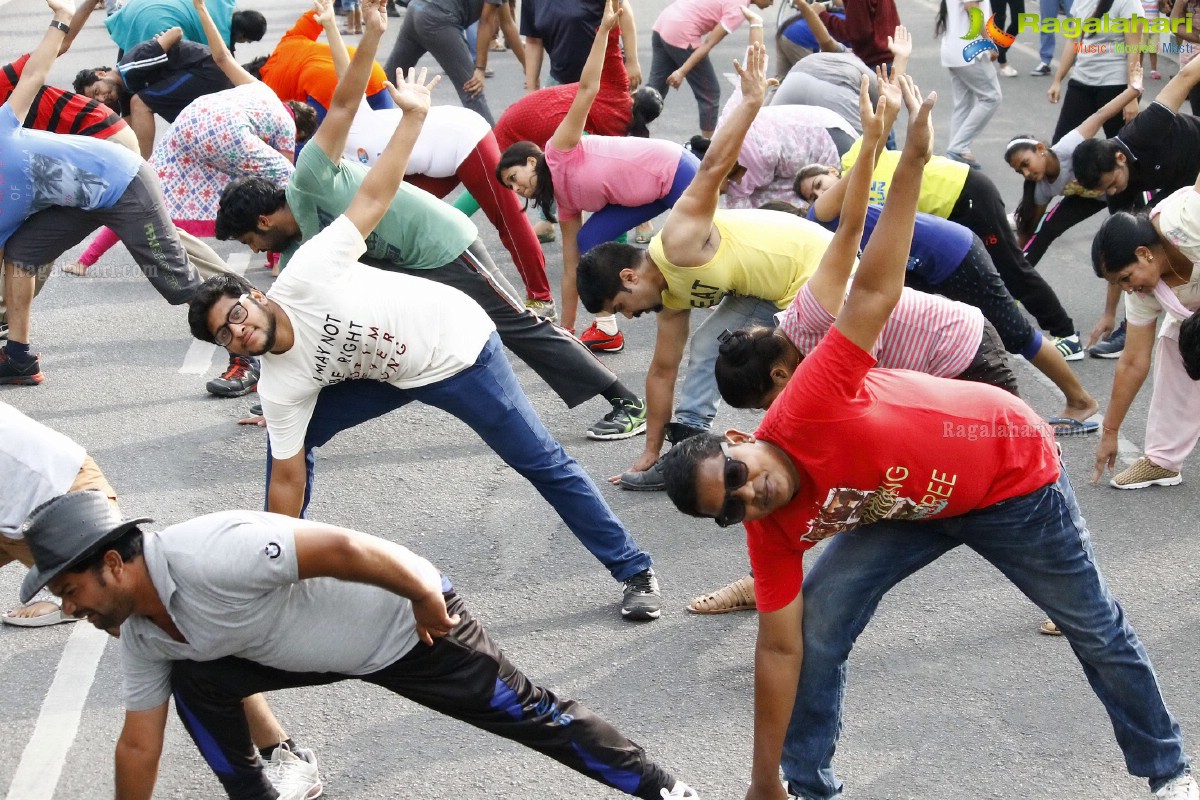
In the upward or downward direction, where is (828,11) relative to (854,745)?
upward

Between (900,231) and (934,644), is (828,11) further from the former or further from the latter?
(900,231)

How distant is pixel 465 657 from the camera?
2.91 m

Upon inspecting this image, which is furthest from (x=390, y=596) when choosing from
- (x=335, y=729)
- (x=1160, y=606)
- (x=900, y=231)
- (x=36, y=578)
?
(x=1160, y=606)

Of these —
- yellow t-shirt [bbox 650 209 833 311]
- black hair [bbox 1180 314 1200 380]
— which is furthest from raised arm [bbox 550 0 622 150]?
black hair [bbox 1180 314 1200 380]

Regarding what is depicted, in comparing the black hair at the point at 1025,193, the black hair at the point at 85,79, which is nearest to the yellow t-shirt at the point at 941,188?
the black hair at the point at 1025,193

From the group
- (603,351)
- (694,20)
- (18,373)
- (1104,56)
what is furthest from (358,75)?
(1104,56)

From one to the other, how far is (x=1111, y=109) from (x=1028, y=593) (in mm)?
4280

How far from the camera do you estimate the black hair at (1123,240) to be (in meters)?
4.46

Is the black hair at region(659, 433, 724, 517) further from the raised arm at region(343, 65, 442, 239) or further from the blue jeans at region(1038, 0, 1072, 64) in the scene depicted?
the blue jeans at region(1038, 0, 1072, 64)

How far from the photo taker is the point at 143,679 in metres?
2.77

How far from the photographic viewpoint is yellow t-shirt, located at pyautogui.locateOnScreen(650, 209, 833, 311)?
15.2ft


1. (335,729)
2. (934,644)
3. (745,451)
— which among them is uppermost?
(745,451)

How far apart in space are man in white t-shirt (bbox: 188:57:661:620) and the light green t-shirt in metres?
0.67

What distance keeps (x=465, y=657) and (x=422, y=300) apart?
4.43 feet
